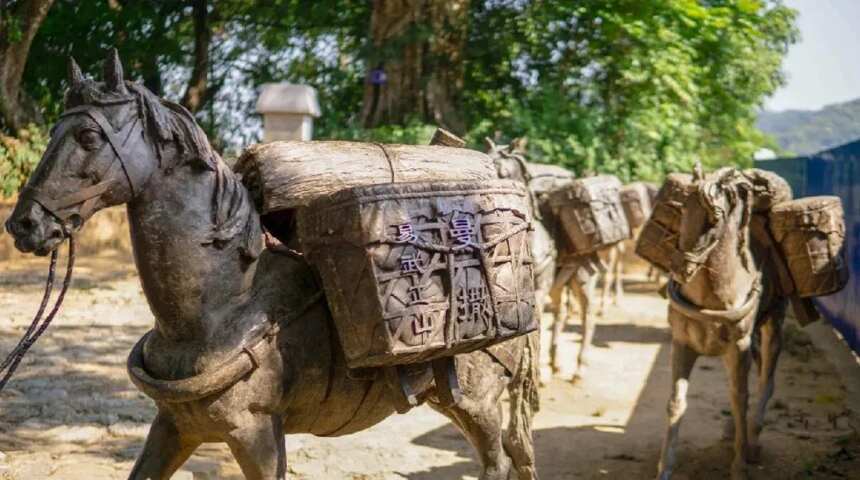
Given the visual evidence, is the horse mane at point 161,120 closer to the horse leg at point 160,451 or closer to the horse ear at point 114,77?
the horse ear at point 114,77

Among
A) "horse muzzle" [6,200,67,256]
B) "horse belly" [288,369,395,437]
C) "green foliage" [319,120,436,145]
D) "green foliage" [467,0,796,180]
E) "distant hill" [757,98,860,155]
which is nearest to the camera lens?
"horse muzzle" [6,200,67,256]

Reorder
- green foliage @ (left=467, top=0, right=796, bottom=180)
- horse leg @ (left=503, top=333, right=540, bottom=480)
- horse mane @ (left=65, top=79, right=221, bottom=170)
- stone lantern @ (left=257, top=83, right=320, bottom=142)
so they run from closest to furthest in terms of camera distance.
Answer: horse mane @ (left=65, top=79, right=221, bottom=170)
horse leg @ (left=503, top=333, right=540, bottom=480)
stone lantern @ (left=257, top=83, right=320, bottom=142)
green foliage @ (left=467, top=0, right=796, bottom=180)

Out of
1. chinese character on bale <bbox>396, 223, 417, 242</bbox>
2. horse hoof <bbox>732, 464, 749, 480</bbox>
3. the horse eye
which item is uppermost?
the horse eye

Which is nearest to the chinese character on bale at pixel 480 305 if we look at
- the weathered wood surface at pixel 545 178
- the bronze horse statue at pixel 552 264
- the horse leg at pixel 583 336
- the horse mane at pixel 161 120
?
the horse mane at pixel 161 120

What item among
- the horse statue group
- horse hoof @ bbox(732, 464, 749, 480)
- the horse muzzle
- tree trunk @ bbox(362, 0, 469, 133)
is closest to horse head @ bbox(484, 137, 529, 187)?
horse hoof @ bbox(732, 464, 749, 480)

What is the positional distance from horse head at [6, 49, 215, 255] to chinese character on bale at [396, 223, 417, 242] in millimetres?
790

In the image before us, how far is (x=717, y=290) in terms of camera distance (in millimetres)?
5551

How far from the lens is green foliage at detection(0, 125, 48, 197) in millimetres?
12710

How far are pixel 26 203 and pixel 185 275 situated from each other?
532 mm

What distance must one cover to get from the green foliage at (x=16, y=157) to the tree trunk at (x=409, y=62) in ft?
16.8

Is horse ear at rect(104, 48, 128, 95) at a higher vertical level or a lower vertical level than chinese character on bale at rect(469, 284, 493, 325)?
higher

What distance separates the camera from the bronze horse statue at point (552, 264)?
24.5 feet

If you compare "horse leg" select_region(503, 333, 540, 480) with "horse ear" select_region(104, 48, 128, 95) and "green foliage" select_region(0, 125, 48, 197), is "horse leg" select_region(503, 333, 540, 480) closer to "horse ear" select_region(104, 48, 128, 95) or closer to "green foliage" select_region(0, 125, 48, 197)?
"horse ear" select_region(104, 48, 128, 95)

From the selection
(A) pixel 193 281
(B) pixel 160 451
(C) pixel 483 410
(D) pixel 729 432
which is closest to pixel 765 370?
(D) pixel 729 432
